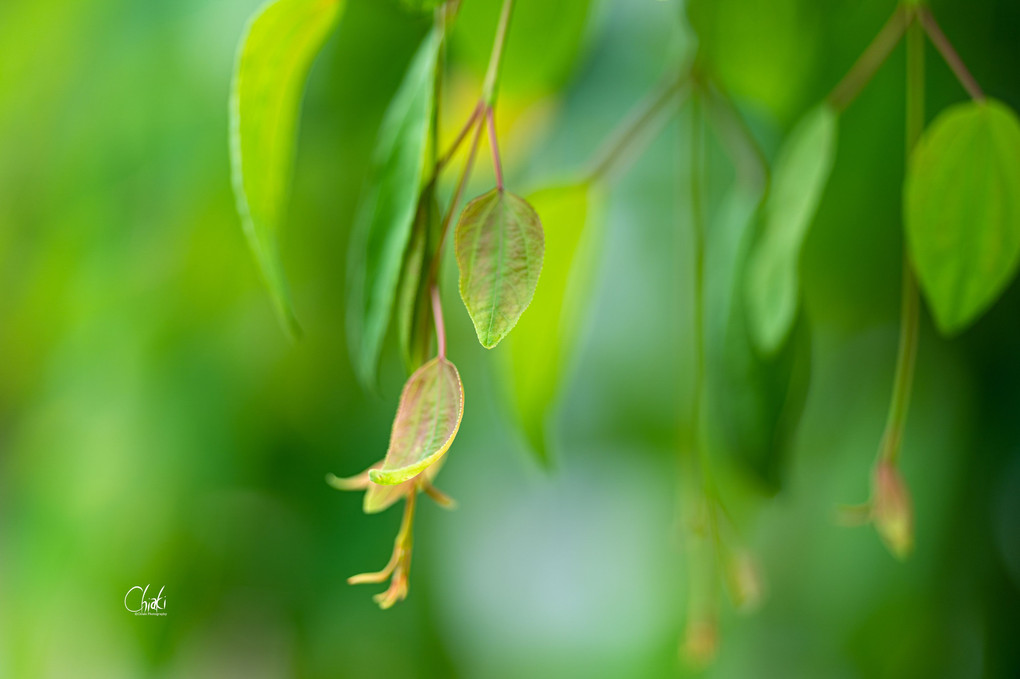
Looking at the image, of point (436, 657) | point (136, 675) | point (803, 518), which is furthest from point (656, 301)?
point (136, 675)

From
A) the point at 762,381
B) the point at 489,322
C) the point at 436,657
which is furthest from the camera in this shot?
the point at 436,657

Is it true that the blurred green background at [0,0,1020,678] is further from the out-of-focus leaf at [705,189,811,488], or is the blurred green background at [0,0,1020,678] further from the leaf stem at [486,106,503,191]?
the leaf stem at [486,106,503,191]

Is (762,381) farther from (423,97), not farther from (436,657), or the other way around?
(436,657)

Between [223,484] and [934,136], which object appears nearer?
[934,136]

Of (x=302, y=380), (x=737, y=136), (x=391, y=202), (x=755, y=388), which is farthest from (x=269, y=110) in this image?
(x=302, y=380)
